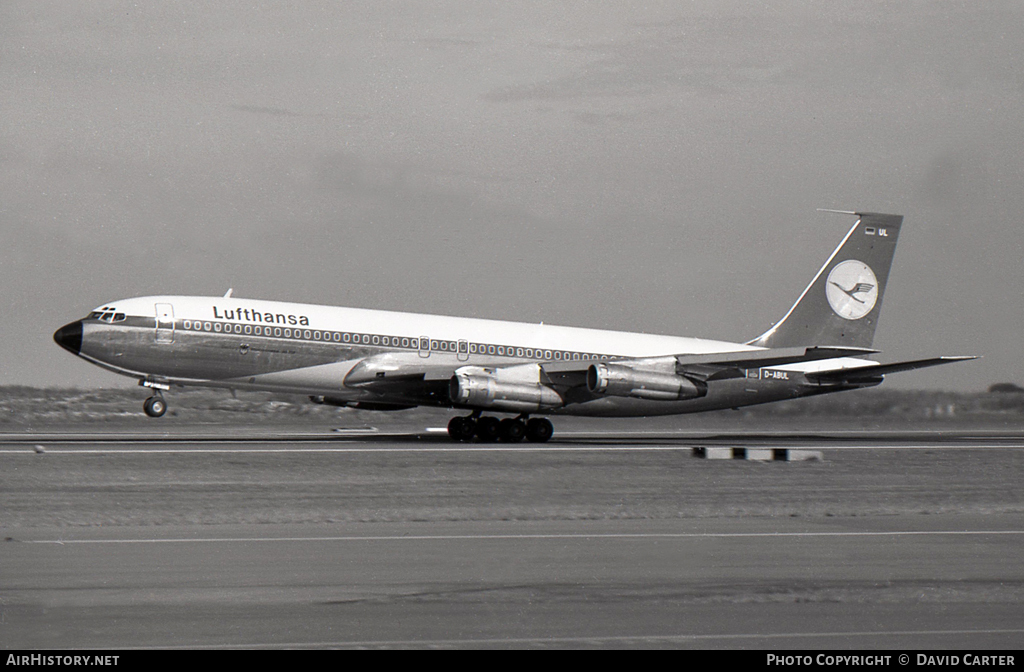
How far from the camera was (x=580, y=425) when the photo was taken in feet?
170

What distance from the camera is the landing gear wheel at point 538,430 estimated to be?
37500 millimetres

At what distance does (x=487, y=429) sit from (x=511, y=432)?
760 mm

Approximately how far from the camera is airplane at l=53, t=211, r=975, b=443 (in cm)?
3509

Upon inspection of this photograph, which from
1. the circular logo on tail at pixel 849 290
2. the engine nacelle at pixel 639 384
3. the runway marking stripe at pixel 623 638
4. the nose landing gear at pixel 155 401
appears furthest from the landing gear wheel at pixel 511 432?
the runway marking stripe at pixel 623 638

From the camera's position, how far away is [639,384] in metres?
37.2

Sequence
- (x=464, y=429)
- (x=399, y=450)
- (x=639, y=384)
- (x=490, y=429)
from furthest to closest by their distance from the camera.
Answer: (x=639, y=384)
(x=464, y=429)
(x=490, y=429)
(x=399, y=450)

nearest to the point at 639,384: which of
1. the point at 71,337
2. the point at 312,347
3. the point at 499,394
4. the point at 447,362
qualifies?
the point at 499,394

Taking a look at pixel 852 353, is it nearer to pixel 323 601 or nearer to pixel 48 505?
pixel 48 505

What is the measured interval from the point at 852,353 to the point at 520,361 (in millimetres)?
10679

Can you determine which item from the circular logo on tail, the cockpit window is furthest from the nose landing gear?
the circular logo on tail

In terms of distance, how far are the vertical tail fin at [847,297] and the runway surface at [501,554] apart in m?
17.0

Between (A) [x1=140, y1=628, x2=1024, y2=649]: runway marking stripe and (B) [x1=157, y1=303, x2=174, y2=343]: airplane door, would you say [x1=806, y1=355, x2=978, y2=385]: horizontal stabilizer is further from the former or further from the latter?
(A) [x1=140, y1=628, x2=1024, y2=649]: runway marking stripe

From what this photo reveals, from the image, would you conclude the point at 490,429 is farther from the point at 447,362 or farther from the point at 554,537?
the point at 554,537

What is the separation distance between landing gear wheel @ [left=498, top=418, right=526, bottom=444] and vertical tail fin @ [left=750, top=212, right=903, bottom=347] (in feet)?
37.2
